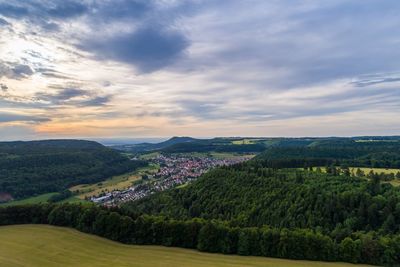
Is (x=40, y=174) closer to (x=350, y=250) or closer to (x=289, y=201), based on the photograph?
(x=289, y=201)

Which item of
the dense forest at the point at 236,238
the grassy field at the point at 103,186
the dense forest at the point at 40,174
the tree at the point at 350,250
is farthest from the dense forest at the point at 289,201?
the dense forest at the point at 40,174

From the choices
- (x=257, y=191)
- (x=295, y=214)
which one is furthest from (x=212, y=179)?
(x=295, y=214)

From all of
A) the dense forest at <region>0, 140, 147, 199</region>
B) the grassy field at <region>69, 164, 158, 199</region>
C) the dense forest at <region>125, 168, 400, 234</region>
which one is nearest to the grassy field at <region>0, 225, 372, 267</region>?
the dense forest at <region>125, 168, 400, 234</region>

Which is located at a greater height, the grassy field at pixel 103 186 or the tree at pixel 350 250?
the tree at pixel 350 250

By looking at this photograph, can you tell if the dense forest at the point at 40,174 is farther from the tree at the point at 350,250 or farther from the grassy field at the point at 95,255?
the tree at the point at 350,250

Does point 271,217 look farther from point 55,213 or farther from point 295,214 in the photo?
point 55,213

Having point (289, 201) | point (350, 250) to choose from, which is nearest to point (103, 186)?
point (289, 201)

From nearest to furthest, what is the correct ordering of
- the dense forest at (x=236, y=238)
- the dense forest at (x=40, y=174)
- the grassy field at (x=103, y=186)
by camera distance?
the dense forest at (x=236, y=238) → the dense forest at (x=40, y=174) → the grassy field at (x=103, y=186)

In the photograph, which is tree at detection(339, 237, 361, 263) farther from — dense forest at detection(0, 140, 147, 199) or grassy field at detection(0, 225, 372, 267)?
dense forest at detection(0, 140, 147, 199)
